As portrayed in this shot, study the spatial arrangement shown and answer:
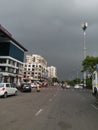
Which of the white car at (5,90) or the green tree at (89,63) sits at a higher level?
the green tree at (89,63)

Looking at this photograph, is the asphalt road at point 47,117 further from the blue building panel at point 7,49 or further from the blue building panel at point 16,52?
the blue building panel at point 16,52

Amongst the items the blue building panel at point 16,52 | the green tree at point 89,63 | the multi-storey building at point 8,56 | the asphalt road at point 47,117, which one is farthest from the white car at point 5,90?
the blue building panel at point 16,52

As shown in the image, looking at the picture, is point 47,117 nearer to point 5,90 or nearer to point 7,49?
point 5,90

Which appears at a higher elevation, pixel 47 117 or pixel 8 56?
pixel 8 56

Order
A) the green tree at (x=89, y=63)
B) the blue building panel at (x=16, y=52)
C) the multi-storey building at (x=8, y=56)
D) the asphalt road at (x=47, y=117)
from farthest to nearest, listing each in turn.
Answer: the blue building panel at (x=16, y=52), the multi-storey building at (x=8, y=56), the green tree at (x=89, y=63), the asphalt road at (x=47, y=117)

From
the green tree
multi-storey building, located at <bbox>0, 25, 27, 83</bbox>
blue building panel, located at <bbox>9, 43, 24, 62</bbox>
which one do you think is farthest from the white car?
blue building panel, located at <bbox>9, 43, 24, 62</bbox>

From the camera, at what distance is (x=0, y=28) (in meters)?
63.7

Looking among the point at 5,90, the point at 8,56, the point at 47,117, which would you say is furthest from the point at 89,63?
the point at 47,117

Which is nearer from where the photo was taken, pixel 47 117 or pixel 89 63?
pixel 47 117

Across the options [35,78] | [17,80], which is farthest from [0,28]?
[35,78]

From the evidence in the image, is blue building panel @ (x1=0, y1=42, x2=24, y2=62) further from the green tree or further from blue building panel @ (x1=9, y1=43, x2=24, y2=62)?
the green tree

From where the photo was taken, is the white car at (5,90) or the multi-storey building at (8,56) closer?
the white car at (5,90)

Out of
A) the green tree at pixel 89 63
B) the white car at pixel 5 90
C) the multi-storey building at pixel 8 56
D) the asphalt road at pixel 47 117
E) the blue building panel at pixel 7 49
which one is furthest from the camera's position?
the blue building panel at pixel 7 49

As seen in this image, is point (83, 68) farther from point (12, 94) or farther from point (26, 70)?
point (26, 70)
